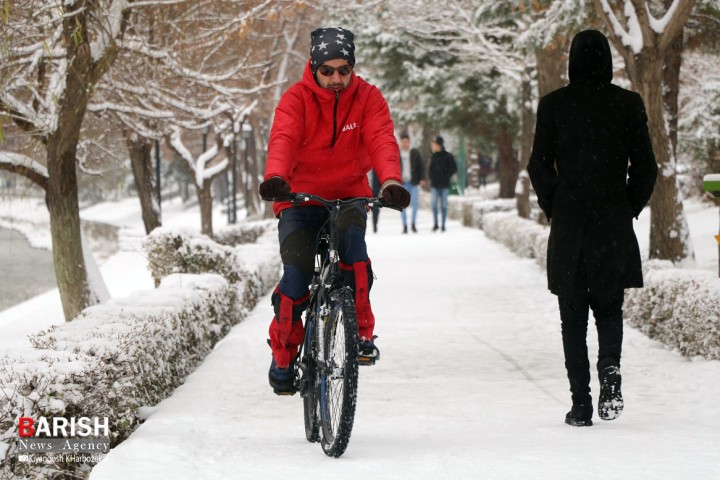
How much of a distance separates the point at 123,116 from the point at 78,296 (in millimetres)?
5215

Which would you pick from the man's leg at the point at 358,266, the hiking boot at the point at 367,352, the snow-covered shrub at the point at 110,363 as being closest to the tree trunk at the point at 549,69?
the snow-covered shrub at the point at 110,363

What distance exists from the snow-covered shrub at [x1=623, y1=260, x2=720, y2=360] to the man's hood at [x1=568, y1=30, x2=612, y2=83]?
99.2 inches

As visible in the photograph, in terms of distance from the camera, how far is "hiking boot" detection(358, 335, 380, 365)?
5.37m

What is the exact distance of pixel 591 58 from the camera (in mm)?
5641

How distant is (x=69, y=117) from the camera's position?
1133 centimetres

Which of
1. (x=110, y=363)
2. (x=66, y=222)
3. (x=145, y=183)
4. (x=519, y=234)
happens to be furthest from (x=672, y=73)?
(x=145, y=183)

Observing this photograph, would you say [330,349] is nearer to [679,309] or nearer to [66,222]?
[679,309]

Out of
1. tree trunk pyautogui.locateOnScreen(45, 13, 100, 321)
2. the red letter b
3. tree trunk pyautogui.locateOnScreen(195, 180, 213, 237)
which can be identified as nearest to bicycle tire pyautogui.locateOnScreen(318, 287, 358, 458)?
the red letter b

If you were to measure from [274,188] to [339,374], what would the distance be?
0.91 meters

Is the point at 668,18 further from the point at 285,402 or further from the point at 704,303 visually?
the point at 285,402

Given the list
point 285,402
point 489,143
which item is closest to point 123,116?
point 285,402

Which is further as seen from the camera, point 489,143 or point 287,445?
point 489,143

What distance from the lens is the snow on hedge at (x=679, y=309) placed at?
7.66m

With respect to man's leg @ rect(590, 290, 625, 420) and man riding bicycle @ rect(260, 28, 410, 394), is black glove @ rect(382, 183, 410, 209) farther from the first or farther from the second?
man's leg @ rect(590, 290, 625, 420)
